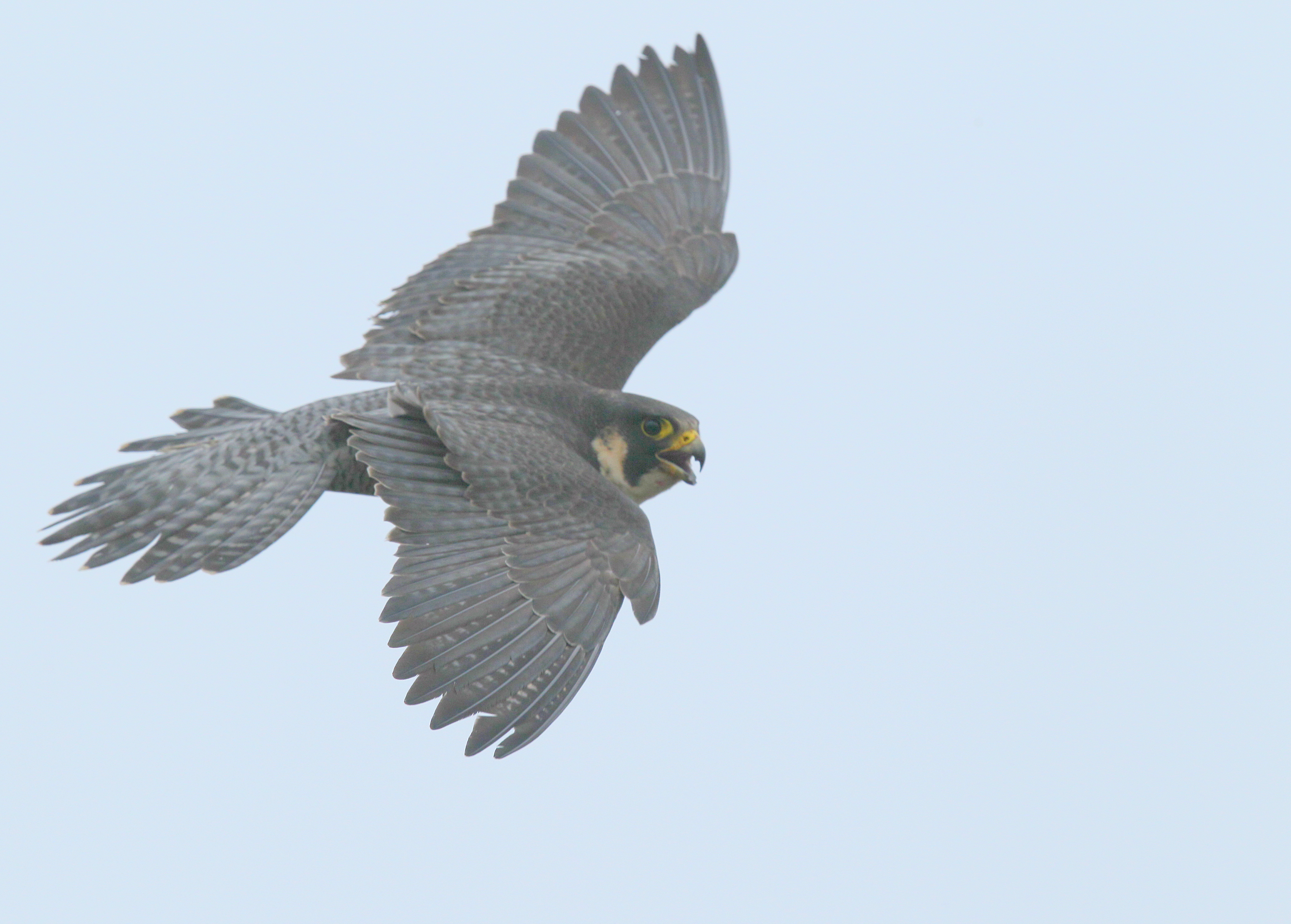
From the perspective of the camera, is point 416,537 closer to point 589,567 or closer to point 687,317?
point 589,567

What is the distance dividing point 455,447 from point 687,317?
197 centimetres

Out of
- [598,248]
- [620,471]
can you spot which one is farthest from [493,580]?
[598,248]

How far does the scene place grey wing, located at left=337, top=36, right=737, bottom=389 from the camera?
308 inches

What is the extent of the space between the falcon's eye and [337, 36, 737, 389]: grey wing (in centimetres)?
60

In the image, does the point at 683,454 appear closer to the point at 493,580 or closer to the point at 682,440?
the point at 682,440

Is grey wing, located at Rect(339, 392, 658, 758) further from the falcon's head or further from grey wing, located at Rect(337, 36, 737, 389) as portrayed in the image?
grey wing, located at Rect(337, 36, 737, 389)

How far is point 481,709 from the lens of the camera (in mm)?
5988

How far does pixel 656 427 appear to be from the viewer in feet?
24.0

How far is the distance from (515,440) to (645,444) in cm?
72

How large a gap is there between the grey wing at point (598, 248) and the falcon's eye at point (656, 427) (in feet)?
1.96

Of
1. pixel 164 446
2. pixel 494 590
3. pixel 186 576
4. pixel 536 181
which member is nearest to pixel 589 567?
pixel 494 590

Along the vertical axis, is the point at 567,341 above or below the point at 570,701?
above

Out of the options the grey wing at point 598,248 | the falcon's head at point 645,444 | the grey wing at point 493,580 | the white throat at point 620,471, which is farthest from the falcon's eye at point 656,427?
the grey wing at point 598,248

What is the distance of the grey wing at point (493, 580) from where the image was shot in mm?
6035
